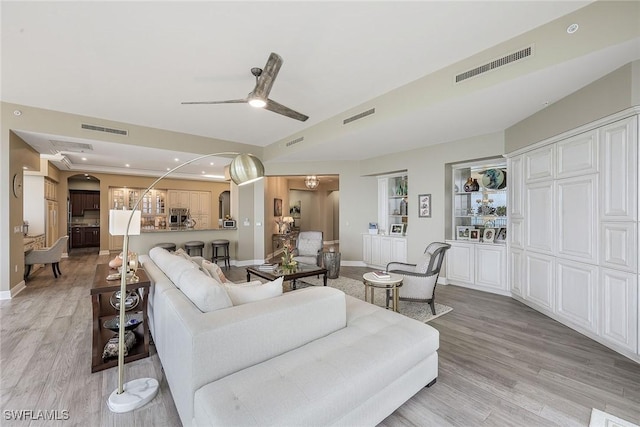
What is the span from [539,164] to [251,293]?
14.1 ft

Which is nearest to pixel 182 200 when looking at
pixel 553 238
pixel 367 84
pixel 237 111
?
pixel 237 111

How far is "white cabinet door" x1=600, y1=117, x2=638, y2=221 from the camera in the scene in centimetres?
258

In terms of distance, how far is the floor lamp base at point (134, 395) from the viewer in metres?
1.91

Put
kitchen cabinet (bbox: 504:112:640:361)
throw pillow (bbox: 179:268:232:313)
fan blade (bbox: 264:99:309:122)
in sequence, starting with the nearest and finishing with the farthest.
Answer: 1. throw pillow (bbox: 179:268:232:313)
2. kitchen cabinet (bbox: 504:112:640:361)
3. fan blade (bbox: 264:99:309:122)

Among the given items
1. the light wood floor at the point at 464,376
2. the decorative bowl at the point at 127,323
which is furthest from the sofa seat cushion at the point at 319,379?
the decorative bowl at the point at 127,323

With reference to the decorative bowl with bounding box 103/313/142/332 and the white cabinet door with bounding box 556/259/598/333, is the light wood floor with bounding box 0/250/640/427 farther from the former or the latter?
the decorative bowl with bounding box 103/313/142/332

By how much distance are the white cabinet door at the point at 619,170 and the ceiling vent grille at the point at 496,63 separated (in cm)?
119

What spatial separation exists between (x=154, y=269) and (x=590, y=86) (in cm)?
514

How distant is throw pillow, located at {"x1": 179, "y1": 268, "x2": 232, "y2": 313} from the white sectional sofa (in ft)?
0.10

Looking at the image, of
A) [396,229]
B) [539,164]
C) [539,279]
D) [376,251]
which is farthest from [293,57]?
[376,251]

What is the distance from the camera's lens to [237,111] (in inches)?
182

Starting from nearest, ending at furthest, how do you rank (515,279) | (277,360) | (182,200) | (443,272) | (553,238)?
1. (277,360)
2. (553,238)
3. (515,279)
4. (443,272)
5. (182,200)

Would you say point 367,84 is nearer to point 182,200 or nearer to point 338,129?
point 338,129

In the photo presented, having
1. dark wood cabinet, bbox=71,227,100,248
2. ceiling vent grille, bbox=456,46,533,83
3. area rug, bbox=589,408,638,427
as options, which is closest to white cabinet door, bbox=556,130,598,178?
ceiling vent grille, bbox=456,46,533,83
